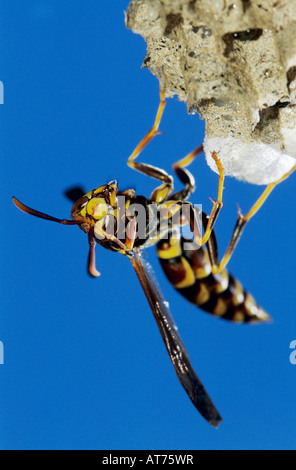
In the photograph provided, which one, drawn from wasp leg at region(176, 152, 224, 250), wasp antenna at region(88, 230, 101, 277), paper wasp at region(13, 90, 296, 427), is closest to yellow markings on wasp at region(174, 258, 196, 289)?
paper wasp at region(13, 90, 296, 427)

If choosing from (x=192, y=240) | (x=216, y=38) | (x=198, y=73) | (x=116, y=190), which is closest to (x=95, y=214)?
(x=116, y=190)

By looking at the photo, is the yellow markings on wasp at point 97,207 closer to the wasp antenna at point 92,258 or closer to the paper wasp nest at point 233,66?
the wasp antenna at point 92,258

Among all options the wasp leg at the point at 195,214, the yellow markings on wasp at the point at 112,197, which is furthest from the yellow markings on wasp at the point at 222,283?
the yellow markings on wasp at the point at 112,197

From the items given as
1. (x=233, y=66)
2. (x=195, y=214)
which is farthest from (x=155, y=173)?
(x=233, y=66)

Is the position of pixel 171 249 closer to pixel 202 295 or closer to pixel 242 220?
pixel 202 295

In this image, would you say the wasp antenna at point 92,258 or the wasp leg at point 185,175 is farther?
the wasp leg at point 185,175

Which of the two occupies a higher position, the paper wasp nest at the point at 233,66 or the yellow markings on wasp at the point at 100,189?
the paper wasp nest at the point at 233,66

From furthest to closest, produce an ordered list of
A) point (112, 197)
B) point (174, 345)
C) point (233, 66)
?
1. point (112, 197)
2. point (174, 345)
3. point (233, 66)

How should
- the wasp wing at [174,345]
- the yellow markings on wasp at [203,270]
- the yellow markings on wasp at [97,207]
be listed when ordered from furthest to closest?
the yellow markings on wasp at [203,270], the yellow markings on wasp at [97,207], the wasp wing at [174,345]
